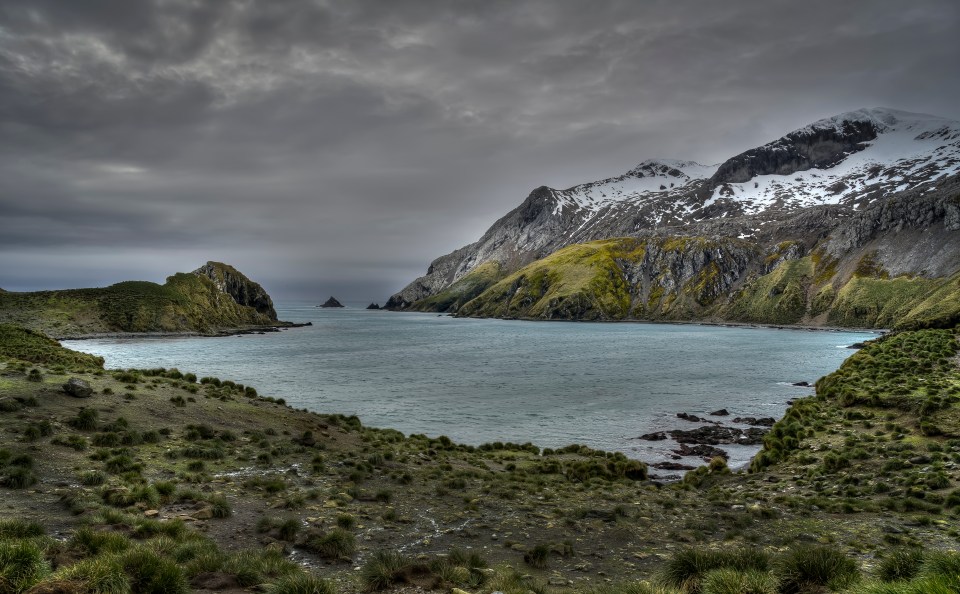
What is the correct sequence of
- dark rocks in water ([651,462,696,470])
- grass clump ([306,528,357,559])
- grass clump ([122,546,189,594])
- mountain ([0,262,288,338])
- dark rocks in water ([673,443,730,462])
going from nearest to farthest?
grass clump ([122,546,189,594]) < grass clump ([306,528,357,559]) < dark rocks in water ([651,462,696,470]) < dark rocks in water ([673,443,730,462]) < mountain ([0,262,288,338])

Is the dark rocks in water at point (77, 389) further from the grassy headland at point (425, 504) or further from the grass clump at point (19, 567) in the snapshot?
the grass clump at point (19, 567)

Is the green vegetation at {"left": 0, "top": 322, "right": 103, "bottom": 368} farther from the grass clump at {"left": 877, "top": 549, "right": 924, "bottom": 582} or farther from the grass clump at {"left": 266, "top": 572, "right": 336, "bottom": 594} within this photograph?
the grass clump at {"left": 877, "top": 549, "right": 924, "bottom": 582}

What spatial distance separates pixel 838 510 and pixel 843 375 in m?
27.6

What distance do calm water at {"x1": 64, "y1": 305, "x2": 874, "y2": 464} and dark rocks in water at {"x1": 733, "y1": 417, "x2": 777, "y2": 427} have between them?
2972 mm

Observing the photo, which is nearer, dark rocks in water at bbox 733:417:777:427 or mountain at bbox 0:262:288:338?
dark rocks in water at bbox 733:417:777:427

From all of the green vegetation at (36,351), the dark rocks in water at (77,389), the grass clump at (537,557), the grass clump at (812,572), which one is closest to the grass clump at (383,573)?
the grass clump at (537,557)

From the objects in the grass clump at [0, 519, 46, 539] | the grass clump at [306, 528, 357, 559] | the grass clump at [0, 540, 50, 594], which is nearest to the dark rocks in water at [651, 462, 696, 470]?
the grass clump at [306, 528, 357, 559]

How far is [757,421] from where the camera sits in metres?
45.2

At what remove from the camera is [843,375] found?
131ft

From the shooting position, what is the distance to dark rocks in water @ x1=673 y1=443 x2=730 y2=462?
116ft

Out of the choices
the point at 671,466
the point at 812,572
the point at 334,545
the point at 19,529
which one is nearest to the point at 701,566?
the point at 812,572

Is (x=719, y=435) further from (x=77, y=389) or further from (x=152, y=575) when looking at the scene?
(x=77, y=389)

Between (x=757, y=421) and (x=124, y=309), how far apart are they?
174m

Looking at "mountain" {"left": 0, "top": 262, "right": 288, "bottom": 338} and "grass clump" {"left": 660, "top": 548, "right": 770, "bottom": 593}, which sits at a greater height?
"mountain" {"left": 0, "top": 262, "right": 288, "bottom": 338}
